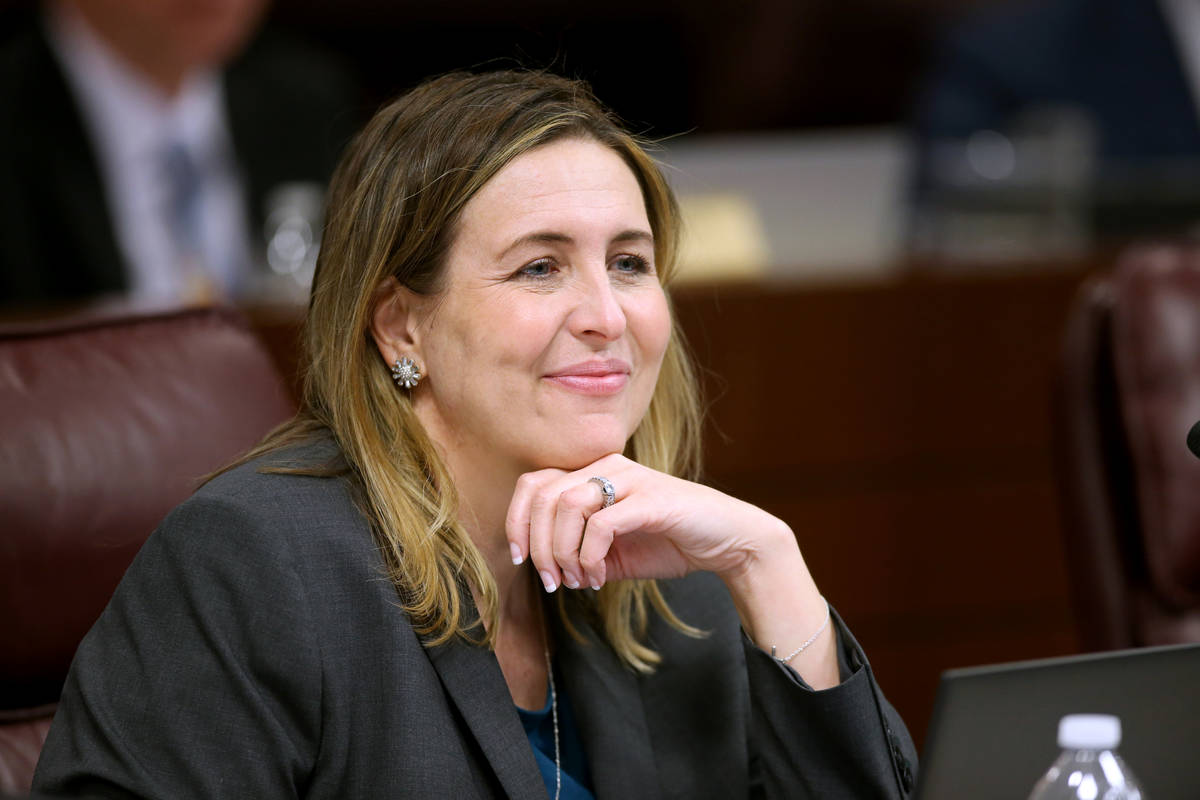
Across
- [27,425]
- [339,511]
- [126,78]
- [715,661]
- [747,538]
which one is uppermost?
[126,78]

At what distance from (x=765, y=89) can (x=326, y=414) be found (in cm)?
384

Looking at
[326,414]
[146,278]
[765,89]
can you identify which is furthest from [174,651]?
[765,89]

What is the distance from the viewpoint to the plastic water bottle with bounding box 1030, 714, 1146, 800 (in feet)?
3.35

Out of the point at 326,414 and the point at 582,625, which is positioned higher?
the point at 326,414

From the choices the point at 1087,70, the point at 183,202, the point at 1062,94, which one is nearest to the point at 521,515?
the point at 183,202

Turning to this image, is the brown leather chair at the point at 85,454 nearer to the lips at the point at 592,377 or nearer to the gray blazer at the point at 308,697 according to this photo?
the gray blazer at the point at 308,697

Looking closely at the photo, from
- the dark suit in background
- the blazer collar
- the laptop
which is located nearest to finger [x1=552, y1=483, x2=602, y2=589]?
the blazer collar

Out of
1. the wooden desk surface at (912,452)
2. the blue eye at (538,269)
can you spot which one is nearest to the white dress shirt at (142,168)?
the wooden desk surface at (912,452)

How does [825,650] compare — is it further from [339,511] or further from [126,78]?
[126,78]

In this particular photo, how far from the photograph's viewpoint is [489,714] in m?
1.37

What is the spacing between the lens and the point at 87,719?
48.1 inches

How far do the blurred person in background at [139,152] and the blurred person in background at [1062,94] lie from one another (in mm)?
1697

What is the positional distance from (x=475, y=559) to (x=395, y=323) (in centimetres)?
25

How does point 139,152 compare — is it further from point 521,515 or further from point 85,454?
point 521,515
